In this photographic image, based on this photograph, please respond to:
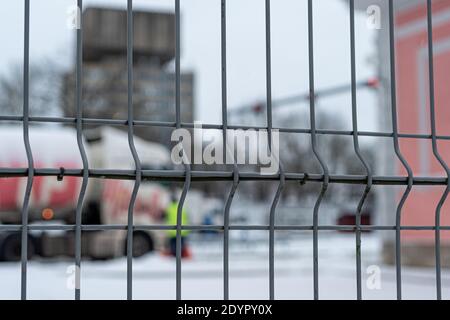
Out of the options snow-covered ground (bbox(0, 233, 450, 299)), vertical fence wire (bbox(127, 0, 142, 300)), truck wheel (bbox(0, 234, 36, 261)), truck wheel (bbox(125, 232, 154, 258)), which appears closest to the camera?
vertical fence wire (bbox(127, 0, 142, 300))

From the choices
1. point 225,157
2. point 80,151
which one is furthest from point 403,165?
point 80,151

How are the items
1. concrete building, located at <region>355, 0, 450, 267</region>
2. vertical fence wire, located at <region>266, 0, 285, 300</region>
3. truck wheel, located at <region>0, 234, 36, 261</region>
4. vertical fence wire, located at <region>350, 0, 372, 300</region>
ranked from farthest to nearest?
truck wheel, located at <region>0, 234, 36, 261</region> < concrete building, located at <region>355, 0, 450, 267</region> < vertical fence wire, located at <region>350, 0, 372, 300</region> < vertical fence wire, located at <region>266, 0, 285, 300</region>

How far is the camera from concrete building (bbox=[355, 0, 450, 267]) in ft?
41.4

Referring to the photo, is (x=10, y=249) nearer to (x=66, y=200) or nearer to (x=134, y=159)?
(x=66, y=200)

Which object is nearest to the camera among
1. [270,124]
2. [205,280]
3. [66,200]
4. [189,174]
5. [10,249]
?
[189,174]

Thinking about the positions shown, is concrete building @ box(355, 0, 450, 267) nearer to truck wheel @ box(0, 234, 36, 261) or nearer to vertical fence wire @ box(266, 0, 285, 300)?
truck wheel @ box(0, 234, 36, 261)

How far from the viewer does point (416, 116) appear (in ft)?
44.4

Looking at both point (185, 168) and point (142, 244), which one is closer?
point (185, 168)

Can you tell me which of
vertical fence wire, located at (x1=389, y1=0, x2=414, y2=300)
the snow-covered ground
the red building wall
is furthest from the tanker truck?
vertical fence wire, located at (x1=389, y1=0, x2=414, y2=300)

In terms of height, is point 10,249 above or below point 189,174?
below

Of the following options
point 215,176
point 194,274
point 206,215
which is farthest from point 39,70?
point 215,176
